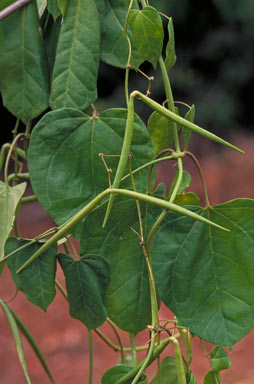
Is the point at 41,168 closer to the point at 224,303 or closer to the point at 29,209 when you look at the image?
the point at 224,303

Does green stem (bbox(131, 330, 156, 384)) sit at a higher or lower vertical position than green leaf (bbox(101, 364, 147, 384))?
higher

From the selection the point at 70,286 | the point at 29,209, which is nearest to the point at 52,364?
the point at 29,209

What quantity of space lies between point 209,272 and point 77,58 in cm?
23

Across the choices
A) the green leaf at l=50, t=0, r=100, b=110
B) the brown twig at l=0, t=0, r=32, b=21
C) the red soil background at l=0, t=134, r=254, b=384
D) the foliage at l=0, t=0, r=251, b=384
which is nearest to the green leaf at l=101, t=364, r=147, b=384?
the foliage at l=0, t=0, r=251, b=384

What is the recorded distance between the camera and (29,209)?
412 centimetres

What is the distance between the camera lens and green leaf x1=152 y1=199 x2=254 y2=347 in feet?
1.71

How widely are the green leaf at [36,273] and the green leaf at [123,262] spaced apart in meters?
0.03

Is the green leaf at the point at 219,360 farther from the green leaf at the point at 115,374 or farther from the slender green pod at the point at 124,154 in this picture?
the slender green pod at the point at 124,154

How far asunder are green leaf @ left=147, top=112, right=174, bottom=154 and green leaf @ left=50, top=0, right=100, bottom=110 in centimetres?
6

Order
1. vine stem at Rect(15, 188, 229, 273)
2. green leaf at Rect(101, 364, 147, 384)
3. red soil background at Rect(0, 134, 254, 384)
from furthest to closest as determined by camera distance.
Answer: red soil background at Rect(0, 134, 254, 384) → green leaf at Rect(101, 364, 147, 384) → vine stem at Rect(15, 188, 229, 273)

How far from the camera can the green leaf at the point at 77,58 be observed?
1.86 feet

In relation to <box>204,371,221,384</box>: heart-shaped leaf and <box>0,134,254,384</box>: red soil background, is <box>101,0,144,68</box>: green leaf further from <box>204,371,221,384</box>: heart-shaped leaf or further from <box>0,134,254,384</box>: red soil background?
<box>0,134,254,384</box>: red soil background

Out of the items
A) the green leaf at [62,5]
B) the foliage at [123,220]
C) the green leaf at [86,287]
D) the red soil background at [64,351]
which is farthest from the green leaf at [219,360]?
the red soil background at [64,351]

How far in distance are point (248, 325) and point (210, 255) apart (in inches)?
2.7
